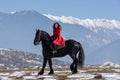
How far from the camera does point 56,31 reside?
3525cm

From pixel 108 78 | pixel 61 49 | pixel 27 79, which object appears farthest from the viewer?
pixel 61 49

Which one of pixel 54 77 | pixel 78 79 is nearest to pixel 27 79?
pixel 54 77

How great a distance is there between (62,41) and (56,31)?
955mm

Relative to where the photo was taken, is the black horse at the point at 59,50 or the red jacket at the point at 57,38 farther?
the black horse at the point at 59,50

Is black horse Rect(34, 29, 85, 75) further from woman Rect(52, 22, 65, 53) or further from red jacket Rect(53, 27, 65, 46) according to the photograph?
red jacket Rect(53, 27, 65, 46)

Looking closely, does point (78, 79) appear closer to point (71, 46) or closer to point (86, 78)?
point (86, 78)

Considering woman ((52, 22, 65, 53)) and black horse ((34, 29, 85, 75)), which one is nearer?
woman ((52, 22, 65, 53))

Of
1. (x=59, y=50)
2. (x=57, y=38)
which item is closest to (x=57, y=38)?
(x=57, y=38)

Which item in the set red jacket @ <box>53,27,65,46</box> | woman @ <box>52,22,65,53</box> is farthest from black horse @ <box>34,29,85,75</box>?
red jacket @ <box>53,27,65,46</box>

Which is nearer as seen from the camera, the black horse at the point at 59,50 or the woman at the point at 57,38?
the woman at the point at 57,38

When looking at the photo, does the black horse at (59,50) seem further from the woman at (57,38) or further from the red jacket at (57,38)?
the red jacket at (57,38)

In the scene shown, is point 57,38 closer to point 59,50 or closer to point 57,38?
point 57,38

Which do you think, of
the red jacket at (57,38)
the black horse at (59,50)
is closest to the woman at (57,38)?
the red jacket at (57,38)

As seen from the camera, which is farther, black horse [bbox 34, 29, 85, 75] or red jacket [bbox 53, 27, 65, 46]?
black horse [bbox 34, 29, 85, 75]
